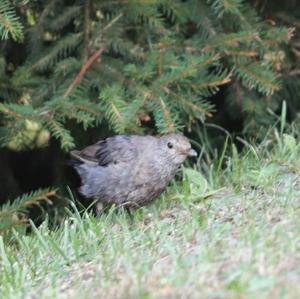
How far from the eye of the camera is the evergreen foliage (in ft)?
18.4

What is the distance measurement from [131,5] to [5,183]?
2.38 m

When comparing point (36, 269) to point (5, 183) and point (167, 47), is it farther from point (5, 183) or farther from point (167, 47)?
point (5, 183)

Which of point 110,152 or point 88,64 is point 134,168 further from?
point 88,64

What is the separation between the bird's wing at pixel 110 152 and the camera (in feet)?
18.7

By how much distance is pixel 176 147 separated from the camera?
565 cm

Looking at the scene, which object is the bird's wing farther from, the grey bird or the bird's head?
the bird's head

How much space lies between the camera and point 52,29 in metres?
6.15

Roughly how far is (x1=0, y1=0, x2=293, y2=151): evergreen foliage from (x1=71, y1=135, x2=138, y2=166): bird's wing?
11 centimetres

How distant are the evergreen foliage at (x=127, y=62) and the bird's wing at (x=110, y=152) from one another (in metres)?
0.11

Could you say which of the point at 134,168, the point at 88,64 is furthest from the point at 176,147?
the point at 88,64

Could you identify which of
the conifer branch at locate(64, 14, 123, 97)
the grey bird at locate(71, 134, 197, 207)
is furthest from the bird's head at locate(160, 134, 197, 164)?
the conifer branch at locate(64, 14, 123, 97)

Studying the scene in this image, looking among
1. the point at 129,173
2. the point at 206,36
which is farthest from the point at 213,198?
the point at 206,36

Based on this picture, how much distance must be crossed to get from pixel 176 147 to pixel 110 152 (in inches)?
19.5

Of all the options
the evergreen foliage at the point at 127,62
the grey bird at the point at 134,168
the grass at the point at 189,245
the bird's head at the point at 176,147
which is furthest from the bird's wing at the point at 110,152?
the grass at the point at 189,245
